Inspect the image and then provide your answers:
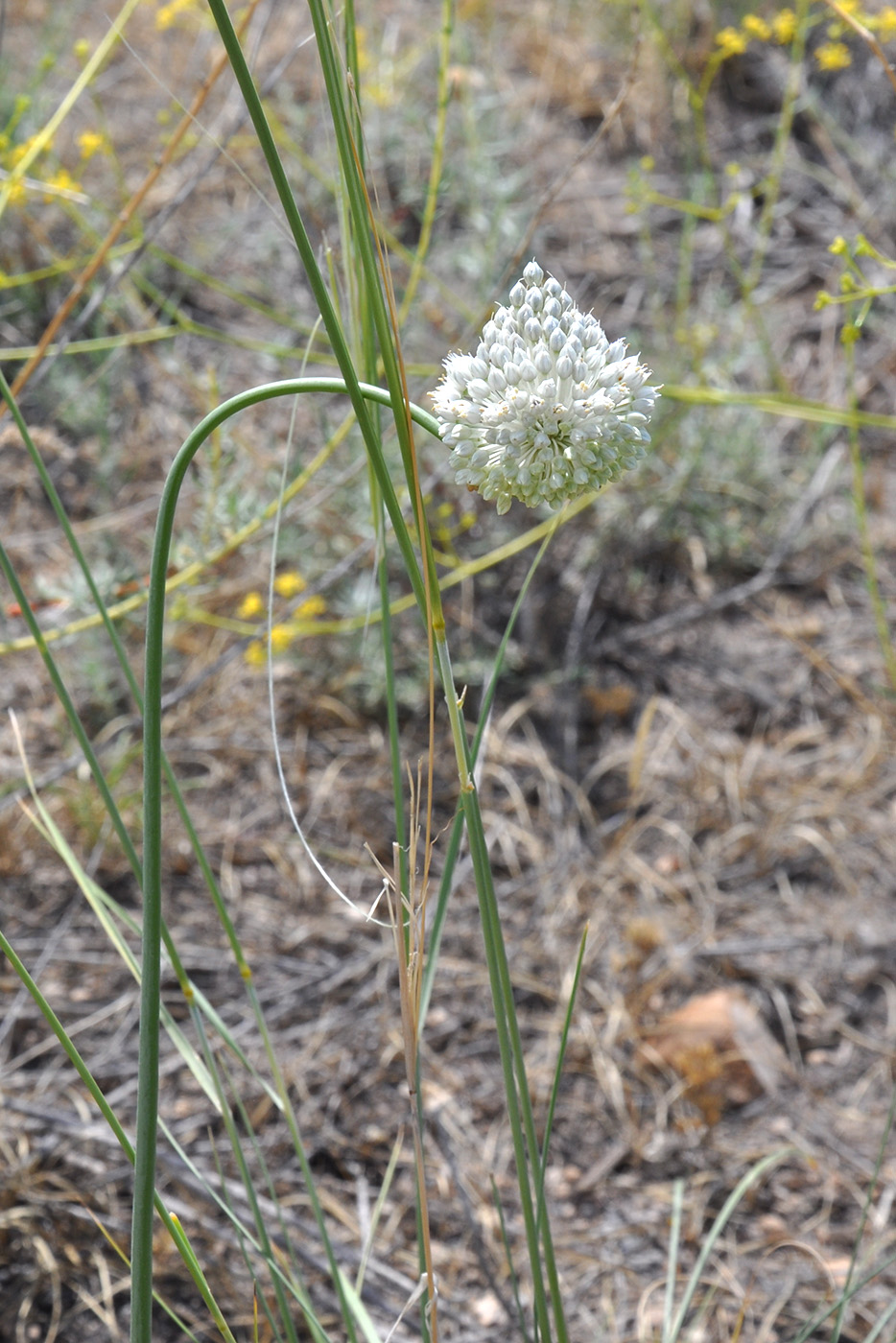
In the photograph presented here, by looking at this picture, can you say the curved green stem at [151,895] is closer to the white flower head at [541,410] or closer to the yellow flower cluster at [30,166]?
the white flower head at [541,410]

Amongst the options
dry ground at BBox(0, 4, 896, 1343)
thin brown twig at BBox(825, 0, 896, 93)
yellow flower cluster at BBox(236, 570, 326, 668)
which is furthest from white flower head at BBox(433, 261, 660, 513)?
yellow flower cluster at BBox(236, 570, 326, 668)

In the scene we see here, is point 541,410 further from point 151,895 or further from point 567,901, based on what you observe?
point 567,901

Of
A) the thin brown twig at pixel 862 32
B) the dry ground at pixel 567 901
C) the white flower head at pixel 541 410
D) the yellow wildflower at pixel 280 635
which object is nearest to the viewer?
the white flower head at pixel 541 410

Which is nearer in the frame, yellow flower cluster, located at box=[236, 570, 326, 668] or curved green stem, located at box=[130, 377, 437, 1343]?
curved green stem, located at box=[130, 377, 437, 1343]

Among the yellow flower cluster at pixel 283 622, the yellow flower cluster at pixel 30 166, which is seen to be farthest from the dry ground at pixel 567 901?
the yellow flower cluster at pixel 30 166

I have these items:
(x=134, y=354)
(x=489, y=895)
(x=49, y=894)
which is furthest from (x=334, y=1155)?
(x=134, y=354)

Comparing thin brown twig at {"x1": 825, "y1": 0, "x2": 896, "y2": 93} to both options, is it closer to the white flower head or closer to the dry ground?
the dry ground
